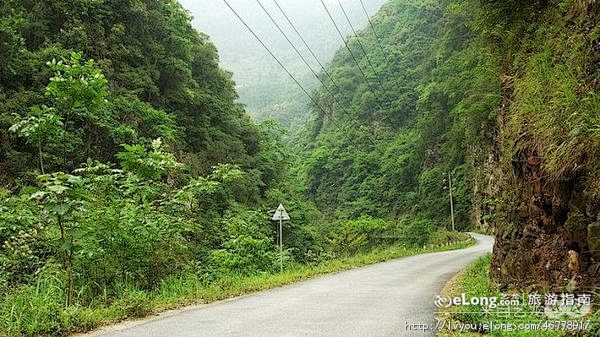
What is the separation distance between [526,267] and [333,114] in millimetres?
73508

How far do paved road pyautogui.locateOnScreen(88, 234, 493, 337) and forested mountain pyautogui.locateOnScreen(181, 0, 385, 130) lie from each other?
116840 millimetres

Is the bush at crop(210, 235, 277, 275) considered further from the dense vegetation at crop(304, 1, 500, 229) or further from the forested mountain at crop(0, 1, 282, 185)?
the dense vegetation at crop(304, 1, 500, 229)

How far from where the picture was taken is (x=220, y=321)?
21.8 ft

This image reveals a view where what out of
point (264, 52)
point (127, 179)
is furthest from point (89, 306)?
point (264, 52)

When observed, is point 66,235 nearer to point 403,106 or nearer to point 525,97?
point 525,97

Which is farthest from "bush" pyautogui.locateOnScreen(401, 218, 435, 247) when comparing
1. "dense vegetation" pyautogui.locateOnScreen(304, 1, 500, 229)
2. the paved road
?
the paved road

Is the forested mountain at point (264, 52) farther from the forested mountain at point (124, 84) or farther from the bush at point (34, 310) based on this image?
the bush at point (34, 310)

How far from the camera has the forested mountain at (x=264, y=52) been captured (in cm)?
13900

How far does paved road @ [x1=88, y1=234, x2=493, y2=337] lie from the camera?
5910mm

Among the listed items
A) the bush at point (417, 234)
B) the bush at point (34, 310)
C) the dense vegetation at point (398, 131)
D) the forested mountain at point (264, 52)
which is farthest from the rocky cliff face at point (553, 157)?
the forested mountain at point (264, 52)

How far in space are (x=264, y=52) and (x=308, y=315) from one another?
184m

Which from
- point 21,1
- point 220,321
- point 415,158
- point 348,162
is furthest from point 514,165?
point 348,162

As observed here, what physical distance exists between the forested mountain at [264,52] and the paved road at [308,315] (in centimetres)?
11684

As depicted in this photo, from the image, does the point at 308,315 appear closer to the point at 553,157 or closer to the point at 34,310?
the point at 34,310
